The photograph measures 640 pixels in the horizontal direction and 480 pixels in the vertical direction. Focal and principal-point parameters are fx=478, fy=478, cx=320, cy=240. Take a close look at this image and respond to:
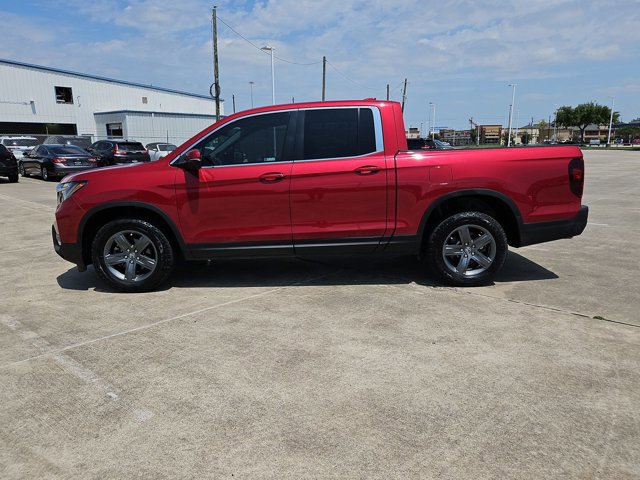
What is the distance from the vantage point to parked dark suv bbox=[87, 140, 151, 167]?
22.4 m

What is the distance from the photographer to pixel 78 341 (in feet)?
12.6

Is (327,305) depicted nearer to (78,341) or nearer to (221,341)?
(221,341)

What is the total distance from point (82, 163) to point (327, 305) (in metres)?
17.8

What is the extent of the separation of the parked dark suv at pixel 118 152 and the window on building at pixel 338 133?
1959 cm

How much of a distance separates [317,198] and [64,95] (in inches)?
1765

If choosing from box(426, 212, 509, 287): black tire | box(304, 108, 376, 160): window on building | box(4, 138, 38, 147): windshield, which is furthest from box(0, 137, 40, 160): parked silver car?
box(426, 212, 509, 287): black tire

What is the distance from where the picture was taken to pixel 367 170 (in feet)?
15.6

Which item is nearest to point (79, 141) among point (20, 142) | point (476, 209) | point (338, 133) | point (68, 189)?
point (20, 142)

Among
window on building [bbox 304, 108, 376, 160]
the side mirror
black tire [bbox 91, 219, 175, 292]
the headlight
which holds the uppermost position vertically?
window on building [bbox 304, 108, 376, 160]

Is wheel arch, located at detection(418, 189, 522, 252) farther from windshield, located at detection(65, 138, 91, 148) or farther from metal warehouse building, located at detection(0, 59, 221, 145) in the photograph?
metal warehouse building, located at detection(0, 59, 221, 145)

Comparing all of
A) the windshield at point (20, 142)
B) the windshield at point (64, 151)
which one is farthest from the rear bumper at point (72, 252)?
the windshield at point (20, 142)

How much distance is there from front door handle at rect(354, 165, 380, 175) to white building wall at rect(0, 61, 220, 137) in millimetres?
42802

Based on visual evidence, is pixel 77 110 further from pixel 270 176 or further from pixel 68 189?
pixel 270 176

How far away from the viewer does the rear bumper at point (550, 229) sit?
4969mm
